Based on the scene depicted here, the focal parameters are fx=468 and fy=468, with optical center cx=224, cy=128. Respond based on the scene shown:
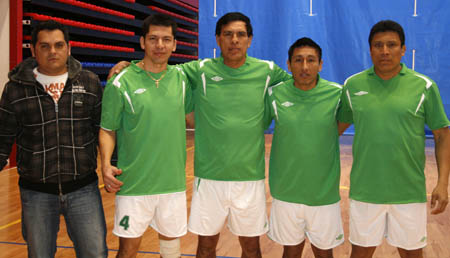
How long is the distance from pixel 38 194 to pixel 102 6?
678cm

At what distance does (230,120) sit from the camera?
2572 millimetres

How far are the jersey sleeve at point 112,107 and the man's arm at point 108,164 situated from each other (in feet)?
0.16

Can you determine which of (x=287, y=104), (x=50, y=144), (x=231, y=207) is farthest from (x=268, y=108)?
(x=50, y=144)

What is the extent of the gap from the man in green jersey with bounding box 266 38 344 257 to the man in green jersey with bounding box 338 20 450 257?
0.15 metres

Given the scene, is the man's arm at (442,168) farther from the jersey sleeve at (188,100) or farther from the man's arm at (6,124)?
the man's arm at (6,124)

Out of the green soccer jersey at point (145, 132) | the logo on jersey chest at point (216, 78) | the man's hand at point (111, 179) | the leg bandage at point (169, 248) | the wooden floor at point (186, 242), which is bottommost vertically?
the wooden floor at point (186, 242)

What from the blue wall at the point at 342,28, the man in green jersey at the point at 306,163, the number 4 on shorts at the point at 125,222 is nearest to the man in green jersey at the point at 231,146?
the man in green jersey at the point at 306,163

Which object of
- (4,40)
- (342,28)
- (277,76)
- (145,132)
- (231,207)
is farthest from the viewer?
(342,28)

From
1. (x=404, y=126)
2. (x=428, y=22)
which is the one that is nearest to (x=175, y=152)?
(x=404, y=126)

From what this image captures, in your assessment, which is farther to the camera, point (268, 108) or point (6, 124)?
point (268, 108)

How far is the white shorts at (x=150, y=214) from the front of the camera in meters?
2.43

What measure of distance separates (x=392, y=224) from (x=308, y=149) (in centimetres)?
57

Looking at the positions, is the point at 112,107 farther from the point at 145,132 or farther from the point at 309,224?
the point at 309,224

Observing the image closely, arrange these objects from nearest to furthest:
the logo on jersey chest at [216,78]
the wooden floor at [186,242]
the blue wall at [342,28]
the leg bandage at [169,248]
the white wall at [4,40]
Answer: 1. the leg bandage at [169,248]
2. the logo on jersey chest at [216,78]
3. the wooden floor at [186,242]
4. the white wall at [4,40]
5. the blue wall at [342,28]
